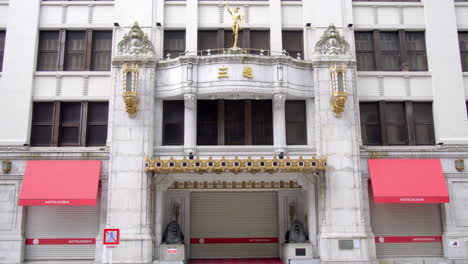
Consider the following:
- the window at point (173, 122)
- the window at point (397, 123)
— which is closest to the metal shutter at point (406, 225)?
the window at point (397, 123)

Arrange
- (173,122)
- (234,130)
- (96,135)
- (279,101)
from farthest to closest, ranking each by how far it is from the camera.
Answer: (96,135) → (234,130) → (173,122) → (279,101)

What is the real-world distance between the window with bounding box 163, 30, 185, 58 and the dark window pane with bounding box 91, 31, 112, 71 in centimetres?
289

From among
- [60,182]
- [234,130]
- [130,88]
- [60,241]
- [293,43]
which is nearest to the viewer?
[60,182]

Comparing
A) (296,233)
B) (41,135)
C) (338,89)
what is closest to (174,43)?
(41,135)

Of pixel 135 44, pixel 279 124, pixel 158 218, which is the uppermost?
pixel 135 44

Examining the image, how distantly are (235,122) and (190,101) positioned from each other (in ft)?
8.16

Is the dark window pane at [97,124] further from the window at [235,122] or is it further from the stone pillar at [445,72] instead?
the stone pillar at [445,72]

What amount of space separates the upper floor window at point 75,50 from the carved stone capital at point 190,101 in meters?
4.87

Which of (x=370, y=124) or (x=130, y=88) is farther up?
(x=130, y=88)

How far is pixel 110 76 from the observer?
21.5 metres

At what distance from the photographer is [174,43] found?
22062 mm

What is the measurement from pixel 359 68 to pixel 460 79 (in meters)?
5.08

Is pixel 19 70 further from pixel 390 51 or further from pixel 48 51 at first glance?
pixel 390 51

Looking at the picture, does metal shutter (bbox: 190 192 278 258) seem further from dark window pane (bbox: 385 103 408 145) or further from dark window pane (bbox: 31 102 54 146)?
dark window pane (bbox: 31 102 54 146)
